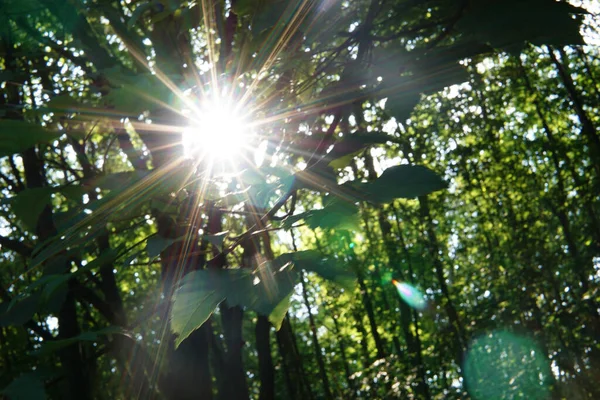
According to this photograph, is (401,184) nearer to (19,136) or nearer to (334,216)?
(334,216)

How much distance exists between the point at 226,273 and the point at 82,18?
1.03m

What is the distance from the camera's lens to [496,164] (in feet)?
31.7

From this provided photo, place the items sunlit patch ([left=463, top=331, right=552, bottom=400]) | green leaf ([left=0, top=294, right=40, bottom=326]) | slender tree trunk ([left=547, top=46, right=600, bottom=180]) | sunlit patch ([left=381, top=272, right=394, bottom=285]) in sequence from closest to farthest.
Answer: green leaf ([left=0, top=294, right=40, bottom=326]), sunlit patch ([left=463, top=331, right=552, bottom=400]), slender tree trunk ([left=547, top=46, right=600, bottom=180]), sunlit patch ([left=381, top=272, right=394, bottom=285])

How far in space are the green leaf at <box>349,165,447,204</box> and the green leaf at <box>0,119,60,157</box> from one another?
25.1 inches

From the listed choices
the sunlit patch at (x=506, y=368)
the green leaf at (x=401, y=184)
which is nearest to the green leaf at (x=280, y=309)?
the green leaf at (x=401, y=184)

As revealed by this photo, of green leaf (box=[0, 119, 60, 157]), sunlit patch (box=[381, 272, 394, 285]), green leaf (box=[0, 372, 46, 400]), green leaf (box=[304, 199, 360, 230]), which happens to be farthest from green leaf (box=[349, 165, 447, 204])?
sunlit patch (box=[381, 272, 394, 285])

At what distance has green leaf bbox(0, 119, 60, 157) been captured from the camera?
37.4 inches

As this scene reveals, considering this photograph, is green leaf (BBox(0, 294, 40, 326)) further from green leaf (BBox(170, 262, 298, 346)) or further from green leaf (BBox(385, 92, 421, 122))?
green leaf (BBox(385, 92, 421, 122))

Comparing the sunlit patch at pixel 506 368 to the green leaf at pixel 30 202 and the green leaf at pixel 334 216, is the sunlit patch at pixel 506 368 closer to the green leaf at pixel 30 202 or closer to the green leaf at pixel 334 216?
the green leaf at pixel 30 202

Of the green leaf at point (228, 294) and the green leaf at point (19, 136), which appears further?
the green leaf at point (19, 136)

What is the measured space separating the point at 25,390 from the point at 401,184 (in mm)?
1162

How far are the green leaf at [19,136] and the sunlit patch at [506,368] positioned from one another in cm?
450

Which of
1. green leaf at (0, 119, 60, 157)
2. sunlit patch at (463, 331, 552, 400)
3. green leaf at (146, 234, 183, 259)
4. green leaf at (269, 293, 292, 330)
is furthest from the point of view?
sunlit patch at (463, 331, 552, 400)

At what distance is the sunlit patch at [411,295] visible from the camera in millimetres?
10312
